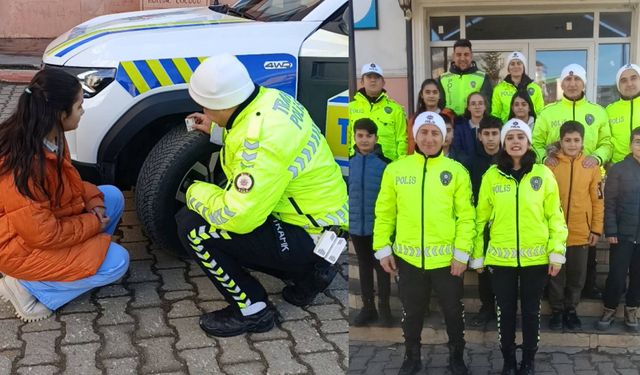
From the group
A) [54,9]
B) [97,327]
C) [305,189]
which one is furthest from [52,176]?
[54,9]

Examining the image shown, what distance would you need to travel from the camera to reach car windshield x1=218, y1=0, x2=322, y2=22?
10.1 feet

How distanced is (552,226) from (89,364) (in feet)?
5.83

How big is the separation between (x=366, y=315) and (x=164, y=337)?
4.81 feet

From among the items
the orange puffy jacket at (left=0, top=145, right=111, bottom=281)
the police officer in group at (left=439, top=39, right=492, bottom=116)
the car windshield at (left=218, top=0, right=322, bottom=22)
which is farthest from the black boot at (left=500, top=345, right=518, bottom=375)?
the car windshield at (left=218, top=0, right=322, bottom=22)

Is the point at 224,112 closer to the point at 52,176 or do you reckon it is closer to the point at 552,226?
the point at 52,176

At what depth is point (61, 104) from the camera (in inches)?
105

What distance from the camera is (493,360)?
1.36m

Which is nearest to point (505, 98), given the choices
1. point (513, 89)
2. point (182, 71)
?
point (513, 89)

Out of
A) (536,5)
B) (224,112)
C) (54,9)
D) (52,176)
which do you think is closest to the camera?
(536,5)

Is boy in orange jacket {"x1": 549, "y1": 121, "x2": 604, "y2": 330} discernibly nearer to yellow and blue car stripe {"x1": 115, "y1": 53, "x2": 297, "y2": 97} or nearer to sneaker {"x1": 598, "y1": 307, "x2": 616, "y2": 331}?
sneaker {"x1": 598, "y1": 307, "x2": 616, "y2": 331}

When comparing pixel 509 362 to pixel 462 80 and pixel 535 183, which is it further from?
pixel 462 80

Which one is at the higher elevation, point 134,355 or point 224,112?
point 224,112

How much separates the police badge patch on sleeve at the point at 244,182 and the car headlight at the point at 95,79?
3.09ft

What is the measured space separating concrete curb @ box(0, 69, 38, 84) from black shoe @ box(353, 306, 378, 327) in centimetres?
496
